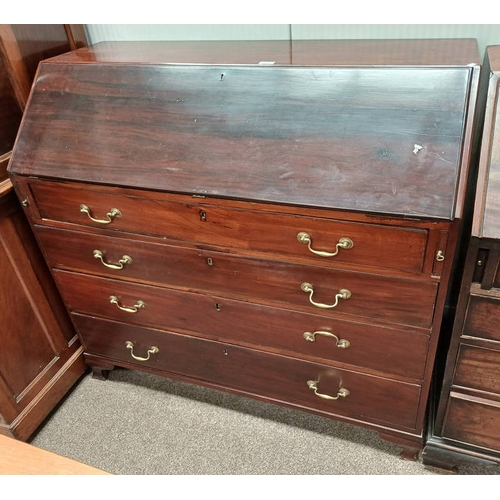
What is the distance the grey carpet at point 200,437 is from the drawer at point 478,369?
374 millimetres

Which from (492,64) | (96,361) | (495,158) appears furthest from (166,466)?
(492,64)

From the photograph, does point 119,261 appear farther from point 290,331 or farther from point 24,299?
point 290,331

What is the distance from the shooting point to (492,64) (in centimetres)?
103

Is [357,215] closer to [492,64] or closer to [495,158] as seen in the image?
[495,158]

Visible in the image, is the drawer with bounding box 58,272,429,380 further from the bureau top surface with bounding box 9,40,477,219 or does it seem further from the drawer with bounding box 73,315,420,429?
the bureau top surface with bounding box 9,40,477,219

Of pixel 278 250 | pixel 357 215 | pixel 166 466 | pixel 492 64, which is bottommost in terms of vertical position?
pixel 166 466

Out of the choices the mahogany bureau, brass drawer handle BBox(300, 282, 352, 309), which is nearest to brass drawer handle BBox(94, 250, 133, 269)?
the mahogany bureau

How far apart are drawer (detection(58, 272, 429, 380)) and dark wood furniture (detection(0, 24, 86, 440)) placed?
19 centimetres

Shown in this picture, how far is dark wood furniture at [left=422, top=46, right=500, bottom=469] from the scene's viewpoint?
92 cm

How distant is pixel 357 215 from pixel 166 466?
99 cm

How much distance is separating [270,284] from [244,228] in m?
0.17

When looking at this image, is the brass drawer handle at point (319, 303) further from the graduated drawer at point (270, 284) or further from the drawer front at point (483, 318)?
the drawer front at point (483, 318)

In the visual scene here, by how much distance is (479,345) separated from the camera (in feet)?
3.50

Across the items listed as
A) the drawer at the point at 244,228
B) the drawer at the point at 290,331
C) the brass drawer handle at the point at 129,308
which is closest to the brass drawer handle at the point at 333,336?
the drawer at the point at 290,331
